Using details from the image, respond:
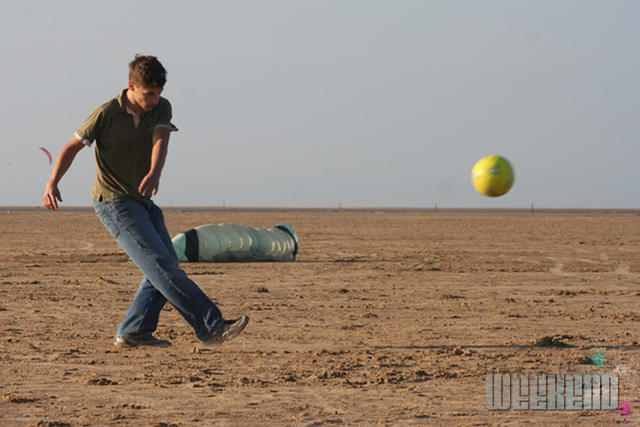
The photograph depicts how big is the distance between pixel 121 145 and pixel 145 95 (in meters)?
0.42

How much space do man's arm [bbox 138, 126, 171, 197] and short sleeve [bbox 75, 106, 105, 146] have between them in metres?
0.39

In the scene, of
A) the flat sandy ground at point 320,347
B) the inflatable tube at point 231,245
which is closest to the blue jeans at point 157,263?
the flat sandy ground at point 320,347

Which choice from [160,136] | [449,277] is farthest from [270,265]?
[160,136]

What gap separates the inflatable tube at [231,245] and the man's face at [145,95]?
11.1m

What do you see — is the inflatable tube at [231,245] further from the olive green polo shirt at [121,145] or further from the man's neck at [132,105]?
the man's neck at [132,105]

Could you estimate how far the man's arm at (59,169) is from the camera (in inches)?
247

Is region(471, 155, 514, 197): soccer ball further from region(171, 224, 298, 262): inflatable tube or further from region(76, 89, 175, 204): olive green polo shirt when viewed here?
region(76, 89, 175, 204): olive green polo shirt

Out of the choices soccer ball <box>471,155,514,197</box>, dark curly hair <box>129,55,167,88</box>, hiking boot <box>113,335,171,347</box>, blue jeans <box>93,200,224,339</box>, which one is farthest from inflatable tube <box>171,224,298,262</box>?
dark curly hair <box>129,55,167,88</box>

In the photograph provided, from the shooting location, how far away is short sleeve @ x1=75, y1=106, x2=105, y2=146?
6.36 m

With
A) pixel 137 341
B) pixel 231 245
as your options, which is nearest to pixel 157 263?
pixel 137 341

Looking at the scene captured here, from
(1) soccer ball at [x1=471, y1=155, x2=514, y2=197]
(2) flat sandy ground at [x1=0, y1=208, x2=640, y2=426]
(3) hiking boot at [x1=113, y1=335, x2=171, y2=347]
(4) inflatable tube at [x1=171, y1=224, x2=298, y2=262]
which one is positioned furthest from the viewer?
(4) inflatable tube at [x1=171, y1=224, x2=298, y2=262]

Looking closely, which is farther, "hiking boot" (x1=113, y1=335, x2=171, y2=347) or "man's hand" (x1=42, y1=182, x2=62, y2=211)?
"hiking boot" (x1=113, y1=335, x2=171, y2=347)

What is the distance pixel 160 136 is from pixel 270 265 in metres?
10.9

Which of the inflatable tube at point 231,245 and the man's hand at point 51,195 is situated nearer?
the man's hand at point 51,195
